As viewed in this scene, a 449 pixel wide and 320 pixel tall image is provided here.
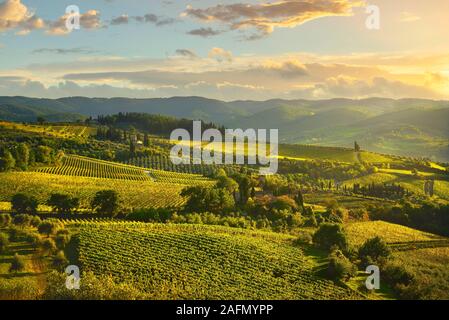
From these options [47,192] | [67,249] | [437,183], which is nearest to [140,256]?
[67,249]

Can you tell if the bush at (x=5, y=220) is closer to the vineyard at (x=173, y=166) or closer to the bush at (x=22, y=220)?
the bush at (x=22, y=220)

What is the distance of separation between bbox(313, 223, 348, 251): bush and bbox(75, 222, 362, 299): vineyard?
16.8ft

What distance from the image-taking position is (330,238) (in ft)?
229

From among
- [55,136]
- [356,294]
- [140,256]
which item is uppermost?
[55,136]

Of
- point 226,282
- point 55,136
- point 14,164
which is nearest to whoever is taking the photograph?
point 226,282

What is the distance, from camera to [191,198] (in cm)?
9275

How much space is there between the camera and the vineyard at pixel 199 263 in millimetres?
47219

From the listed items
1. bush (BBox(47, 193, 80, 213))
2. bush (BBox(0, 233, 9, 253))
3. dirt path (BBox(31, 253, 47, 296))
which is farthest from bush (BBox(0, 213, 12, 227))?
dirt path (BBox(31, 253, 47, 296))

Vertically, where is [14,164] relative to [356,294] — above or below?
above
